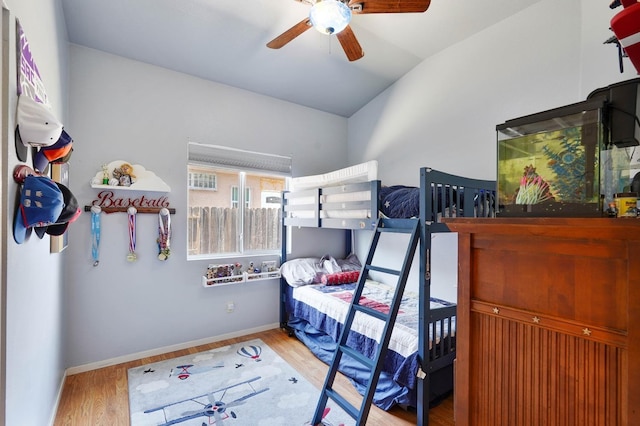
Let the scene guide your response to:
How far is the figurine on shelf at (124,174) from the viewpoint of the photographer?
2.80 m

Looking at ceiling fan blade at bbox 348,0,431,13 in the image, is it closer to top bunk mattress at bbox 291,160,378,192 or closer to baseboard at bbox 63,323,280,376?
top bunk mattress at bbox 291,160,378,192

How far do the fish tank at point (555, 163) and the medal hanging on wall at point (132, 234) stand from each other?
3083 millimetres

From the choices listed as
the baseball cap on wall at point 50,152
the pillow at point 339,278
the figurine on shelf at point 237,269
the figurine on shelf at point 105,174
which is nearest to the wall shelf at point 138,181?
the figurine on shelf at point 105,174

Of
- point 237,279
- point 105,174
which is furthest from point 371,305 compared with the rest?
point 105,174

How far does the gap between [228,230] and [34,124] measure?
8.14 feet

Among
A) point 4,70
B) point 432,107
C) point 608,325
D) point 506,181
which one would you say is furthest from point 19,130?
point 432,107

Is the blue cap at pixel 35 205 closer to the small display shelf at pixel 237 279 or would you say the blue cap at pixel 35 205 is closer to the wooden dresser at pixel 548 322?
the wooden dresser at pixel 548 322

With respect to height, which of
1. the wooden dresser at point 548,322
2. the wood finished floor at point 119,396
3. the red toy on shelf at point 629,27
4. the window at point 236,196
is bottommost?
the wood finished floor at point 119,396

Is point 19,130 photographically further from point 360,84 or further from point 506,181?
point 360,84

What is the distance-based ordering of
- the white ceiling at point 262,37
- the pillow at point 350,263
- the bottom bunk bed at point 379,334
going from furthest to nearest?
the pillow at point 350,263, the white ceiling at point 262,37, the bottom bunk bed at point 379,334

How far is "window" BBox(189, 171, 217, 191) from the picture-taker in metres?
3.38

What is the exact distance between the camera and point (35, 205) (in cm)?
117

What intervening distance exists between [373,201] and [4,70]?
2.05 m

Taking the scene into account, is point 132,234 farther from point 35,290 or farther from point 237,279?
point 35,290
